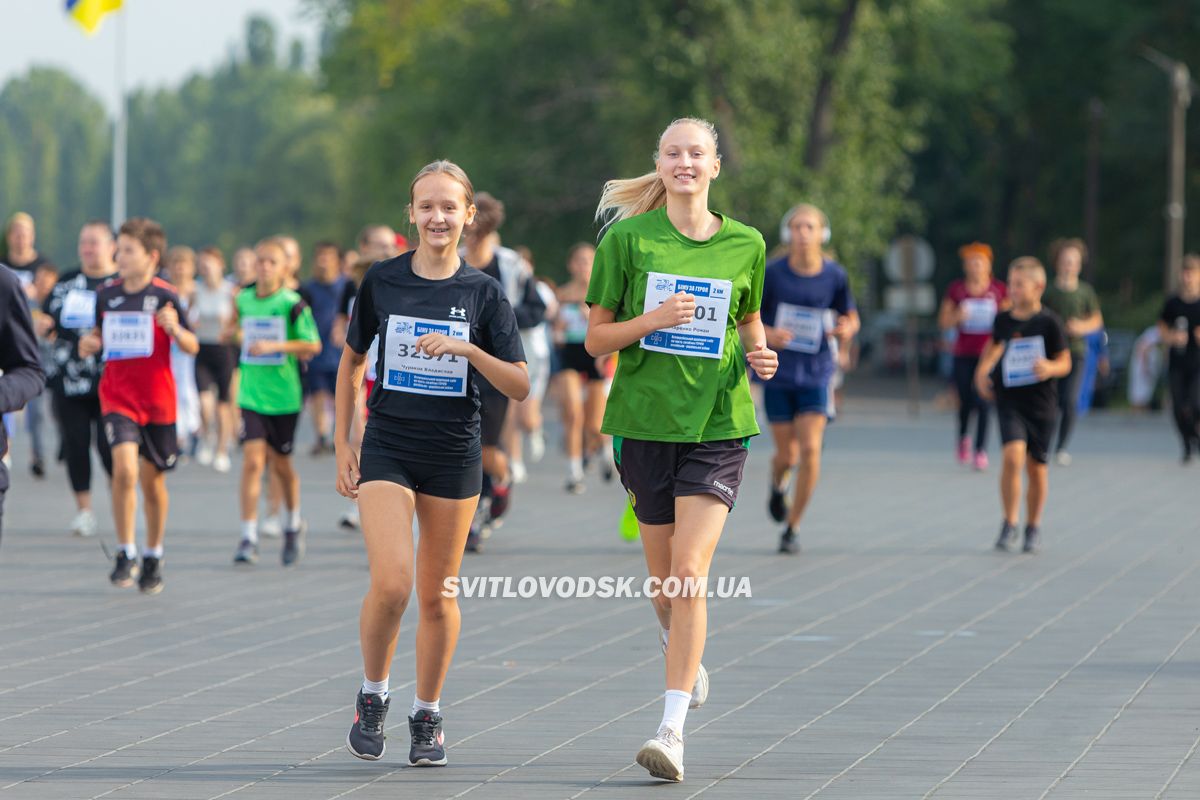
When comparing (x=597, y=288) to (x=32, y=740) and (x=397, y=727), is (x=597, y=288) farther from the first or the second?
(x=32, y=740)

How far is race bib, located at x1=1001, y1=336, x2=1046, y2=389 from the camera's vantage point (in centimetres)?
1200

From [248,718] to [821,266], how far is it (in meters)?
5.79

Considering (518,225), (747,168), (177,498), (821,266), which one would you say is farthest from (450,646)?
(518,225)

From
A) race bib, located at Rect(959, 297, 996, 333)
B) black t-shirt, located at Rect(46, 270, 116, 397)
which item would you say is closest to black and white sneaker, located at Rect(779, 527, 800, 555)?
black t-shirt, located at Rect(46, 270, 116, 397)

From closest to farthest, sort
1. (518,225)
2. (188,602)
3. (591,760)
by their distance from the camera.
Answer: (591,760) < (188,602) < (518,225)

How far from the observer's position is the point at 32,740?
6.55 m

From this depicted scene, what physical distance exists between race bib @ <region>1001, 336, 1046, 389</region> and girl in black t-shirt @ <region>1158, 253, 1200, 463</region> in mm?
7403

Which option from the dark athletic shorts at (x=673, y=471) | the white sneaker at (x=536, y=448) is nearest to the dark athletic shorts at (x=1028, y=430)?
the dark athletic shorts at (x=673, y=471)

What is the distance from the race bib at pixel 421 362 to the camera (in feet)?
20.3

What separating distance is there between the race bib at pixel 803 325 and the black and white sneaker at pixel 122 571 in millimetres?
3788

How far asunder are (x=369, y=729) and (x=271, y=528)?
681cm

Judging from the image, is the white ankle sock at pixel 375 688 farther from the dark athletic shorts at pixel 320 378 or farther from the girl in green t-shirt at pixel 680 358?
the dark athletic shorts at pixel 320 378

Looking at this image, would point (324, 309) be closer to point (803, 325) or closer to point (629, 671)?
point (803, 325)

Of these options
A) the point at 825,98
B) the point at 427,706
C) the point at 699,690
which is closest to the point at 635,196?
the point at 699,690
